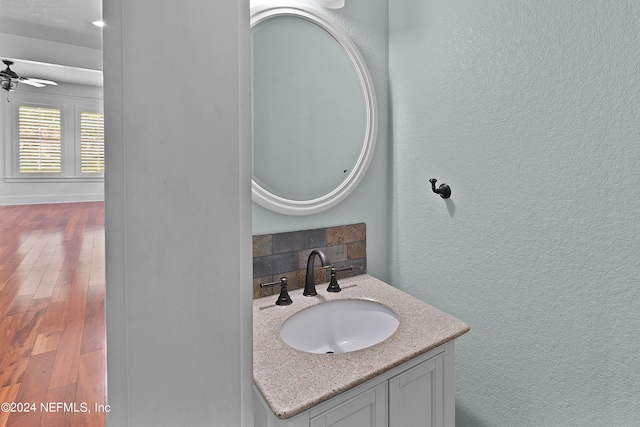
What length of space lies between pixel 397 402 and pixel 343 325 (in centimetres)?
34

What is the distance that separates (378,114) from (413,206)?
0.41 metres

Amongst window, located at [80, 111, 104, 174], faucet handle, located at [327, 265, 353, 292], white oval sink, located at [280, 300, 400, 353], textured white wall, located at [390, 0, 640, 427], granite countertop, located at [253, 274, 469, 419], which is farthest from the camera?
faucet handle, located at [327, 265, 353, 292]

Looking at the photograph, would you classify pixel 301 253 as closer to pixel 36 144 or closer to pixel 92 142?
pixel 92 142

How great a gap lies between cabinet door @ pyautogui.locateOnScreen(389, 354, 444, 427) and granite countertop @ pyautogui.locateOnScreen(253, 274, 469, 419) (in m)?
0.07

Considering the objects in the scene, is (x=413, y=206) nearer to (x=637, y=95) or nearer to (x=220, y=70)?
(x=637, y=95)

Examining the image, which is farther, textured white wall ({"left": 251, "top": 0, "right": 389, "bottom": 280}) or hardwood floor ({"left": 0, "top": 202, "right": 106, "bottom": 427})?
textured white wall ({"left": 251, "top": 0, "right": 389, "bottom": 280})

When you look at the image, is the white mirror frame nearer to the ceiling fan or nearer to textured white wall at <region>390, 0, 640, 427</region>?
textured white wall at <region>390, 0, 640, 427</region>

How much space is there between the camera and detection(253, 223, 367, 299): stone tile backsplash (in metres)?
1.13

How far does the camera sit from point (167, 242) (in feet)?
1.73

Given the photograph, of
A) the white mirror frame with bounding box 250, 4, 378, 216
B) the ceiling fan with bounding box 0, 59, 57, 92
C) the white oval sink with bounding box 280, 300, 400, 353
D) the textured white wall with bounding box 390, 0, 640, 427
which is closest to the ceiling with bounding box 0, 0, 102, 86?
the ceiling fan with bounding box 0, 59, 57, 92

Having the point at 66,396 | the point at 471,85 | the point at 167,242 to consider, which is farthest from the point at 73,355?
the point at 471,85

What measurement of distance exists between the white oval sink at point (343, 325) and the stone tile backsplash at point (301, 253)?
16cm

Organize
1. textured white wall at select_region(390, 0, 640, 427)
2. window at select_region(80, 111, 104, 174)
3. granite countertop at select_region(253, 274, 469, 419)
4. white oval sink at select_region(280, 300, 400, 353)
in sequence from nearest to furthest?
window at select_region(80, 111, 104, 174) < granite countertop at select_region(253, 274, 469, 419) < textured white wall at select_region(390, 0, 640, 427) < white oval sink at select_region(280, 300, 400, 353)

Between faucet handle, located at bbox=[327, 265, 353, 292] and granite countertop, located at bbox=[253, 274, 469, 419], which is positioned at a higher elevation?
faucet handle, located at bbox=[327, 265, 353, 292]
